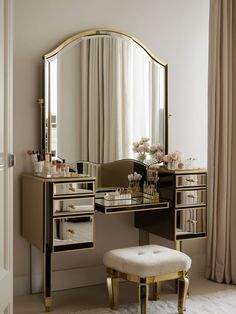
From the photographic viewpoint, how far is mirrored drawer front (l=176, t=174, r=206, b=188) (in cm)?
329

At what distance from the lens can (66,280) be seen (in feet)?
11.3

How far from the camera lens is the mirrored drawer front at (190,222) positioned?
10.9 feet

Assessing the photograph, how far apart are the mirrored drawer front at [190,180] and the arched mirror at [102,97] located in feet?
1.54

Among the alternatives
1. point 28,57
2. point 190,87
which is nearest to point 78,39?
point 28,57

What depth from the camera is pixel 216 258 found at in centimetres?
363

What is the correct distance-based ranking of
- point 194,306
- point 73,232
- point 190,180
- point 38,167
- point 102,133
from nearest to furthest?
point 73,232 < point 194,306 < point 38,167 < point 190,180 < point 102,133

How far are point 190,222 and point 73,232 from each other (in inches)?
37.0

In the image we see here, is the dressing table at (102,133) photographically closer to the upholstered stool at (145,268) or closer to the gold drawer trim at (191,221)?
the gold drawer trim at (191,221)

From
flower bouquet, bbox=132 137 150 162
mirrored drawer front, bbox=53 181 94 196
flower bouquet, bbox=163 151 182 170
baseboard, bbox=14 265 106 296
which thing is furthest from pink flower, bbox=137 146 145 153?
baseboard, bbox=14 265 106 296

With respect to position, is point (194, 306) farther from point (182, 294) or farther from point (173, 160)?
point (173, 160)

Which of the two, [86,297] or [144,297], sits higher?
[144,297]

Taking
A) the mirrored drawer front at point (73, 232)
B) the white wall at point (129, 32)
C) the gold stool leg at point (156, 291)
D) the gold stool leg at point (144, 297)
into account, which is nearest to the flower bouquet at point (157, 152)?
the white wall at point (129, 32)

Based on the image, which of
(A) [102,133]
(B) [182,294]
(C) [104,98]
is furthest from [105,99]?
(B) [182,294]

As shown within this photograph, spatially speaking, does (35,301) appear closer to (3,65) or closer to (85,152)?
(85,152)
